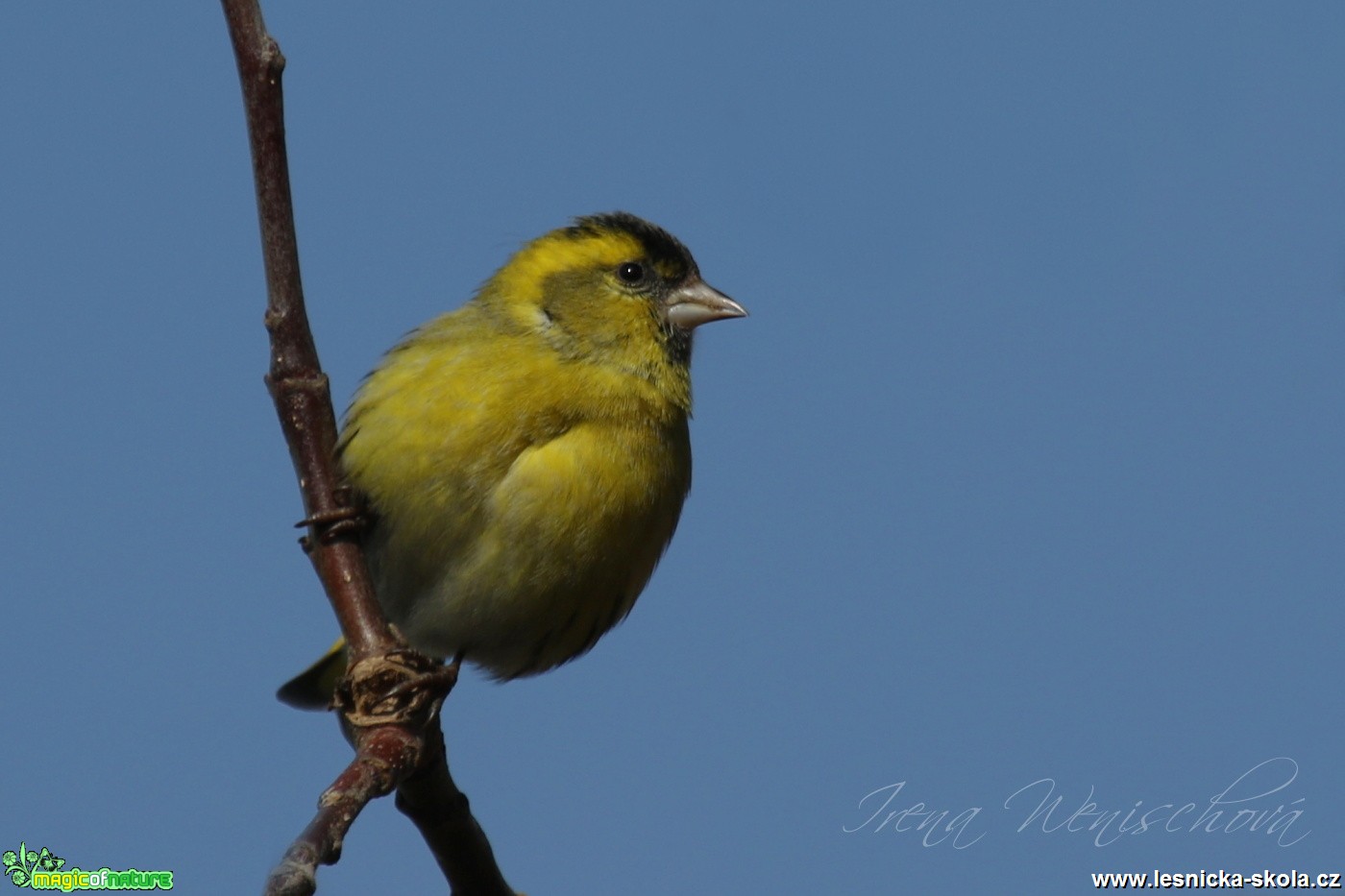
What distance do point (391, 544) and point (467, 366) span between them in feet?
1.83

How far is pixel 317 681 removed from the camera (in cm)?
586

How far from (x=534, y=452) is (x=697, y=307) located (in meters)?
1.02

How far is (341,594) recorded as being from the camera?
3.59m

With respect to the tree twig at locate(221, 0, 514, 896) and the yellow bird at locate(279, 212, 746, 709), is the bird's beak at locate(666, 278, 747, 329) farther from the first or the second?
the tree twig at locate(221, 0, 514, 896)

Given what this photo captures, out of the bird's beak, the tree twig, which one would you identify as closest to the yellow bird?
the bird's beak

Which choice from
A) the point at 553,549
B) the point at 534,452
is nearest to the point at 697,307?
the point at 534,452

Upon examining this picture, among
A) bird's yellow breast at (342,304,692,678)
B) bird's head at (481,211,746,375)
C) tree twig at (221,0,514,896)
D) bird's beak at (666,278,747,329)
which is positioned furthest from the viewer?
bird's beak at (666,278,747,329)

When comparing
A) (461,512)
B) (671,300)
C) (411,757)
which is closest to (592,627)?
(461,512)

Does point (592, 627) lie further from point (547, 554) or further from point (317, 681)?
point (317, 681)

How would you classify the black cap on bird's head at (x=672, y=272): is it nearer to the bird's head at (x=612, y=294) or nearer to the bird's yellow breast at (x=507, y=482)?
the bird's head at (x=612, y=294)

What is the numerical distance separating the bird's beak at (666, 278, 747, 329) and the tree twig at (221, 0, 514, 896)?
60.8 inches

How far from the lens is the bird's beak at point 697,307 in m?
5.14

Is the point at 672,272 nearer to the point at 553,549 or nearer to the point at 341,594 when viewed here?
the point at 553,549

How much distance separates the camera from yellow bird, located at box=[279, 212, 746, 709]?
4.37 meters
